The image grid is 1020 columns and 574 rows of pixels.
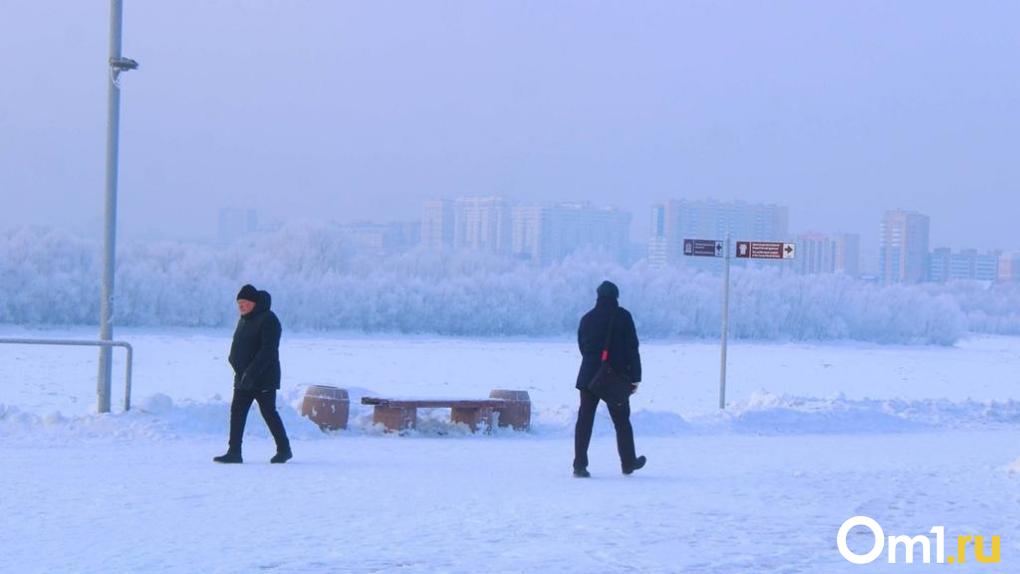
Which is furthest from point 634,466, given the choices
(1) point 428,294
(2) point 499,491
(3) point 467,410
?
(1) point 428,294

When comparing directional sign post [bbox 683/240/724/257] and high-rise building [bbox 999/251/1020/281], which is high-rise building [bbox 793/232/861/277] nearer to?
high-rise building [bbox 999/251/1020/281]

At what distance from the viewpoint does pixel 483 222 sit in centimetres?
14900

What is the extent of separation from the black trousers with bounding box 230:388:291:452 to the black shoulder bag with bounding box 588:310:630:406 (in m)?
2.99

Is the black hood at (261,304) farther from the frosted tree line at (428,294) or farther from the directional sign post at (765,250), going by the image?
the frosted tree line at (428,294)

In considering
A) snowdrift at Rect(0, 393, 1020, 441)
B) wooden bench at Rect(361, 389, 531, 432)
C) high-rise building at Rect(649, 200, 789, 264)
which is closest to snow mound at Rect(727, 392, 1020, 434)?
snowdrift at Rect(0, 393, 1020, 441)

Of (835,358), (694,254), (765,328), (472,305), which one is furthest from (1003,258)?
(694,254)

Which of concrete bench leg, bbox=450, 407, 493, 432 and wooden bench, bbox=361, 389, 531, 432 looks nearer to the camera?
wooden bench, bbox=361, 389, 531, 432

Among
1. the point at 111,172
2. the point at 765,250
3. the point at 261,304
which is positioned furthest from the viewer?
the point at 765,250

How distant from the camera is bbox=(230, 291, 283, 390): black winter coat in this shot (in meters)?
11.9

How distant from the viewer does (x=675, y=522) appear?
8844mm

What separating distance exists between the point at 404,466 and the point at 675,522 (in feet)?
12.7

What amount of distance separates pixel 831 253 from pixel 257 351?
125m

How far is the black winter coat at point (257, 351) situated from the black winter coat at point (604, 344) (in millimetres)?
2922

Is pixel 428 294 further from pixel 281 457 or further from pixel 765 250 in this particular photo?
pixel 281 457
